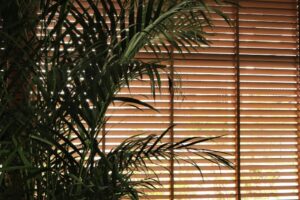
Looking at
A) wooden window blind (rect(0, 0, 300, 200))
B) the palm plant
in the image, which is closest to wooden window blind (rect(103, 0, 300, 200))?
A: wooden window blind (rect(0, 0, 300, 200))

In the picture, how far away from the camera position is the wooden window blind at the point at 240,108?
12.3 feet

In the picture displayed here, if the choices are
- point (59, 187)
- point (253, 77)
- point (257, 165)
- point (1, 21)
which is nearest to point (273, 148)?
point (257, 165)

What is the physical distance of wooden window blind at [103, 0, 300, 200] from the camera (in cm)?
373

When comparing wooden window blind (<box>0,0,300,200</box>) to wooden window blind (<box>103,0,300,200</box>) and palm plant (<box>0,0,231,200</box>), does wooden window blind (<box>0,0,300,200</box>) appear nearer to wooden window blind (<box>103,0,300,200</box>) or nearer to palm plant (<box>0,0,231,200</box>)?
wooden window blind (<box>103,0,300,200</box>)

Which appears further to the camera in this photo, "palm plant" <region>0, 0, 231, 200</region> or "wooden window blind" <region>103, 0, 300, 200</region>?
"wooden window blind" <region>103, 0, 300, 200</region>

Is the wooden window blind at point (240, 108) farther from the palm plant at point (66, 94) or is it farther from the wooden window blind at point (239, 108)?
the palm plant at point (66, 94)

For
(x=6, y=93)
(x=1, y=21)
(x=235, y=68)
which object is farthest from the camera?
(x=235, y=68)

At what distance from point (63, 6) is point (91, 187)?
770 millimetres

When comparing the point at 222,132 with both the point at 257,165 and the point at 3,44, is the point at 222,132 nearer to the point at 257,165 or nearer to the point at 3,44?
the point at 257,165

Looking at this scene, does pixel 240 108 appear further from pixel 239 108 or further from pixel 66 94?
pixel 66 94

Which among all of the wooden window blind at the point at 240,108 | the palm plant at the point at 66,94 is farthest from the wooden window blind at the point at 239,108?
the palm plant at the point at 66,94

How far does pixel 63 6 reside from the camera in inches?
94.3

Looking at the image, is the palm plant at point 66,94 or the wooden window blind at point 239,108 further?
the wooden window blind at point 239,108

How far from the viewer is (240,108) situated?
3.86 m
